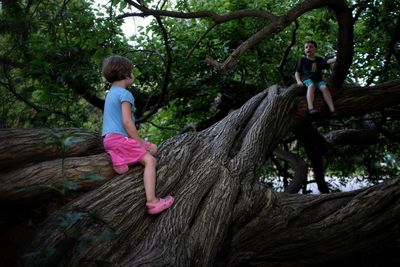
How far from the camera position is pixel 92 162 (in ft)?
10.1

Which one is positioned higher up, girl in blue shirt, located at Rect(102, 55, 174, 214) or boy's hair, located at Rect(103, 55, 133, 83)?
boy's hair, located at Rect(103, 55, 133, 83)

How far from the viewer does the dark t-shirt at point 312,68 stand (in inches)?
207

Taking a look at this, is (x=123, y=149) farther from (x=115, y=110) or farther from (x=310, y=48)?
(x=310, y=48)

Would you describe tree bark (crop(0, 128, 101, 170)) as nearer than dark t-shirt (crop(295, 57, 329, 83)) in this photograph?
Yes

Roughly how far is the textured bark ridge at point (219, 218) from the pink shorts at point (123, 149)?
110mm

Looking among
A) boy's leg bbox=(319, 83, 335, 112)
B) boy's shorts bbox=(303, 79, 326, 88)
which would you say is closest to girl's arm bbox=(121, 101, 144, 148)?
boy's shorts bbox=(303, 79, 326, 88)

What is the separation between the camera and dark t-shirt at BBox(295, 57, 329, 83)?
5.25m

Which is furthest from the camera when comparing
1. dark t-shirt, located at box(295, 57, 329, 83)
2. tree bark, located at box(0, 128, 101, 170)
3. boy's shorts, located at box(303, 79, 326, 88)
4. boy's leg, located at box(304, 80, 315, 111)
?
dark t-shirt, located at box(295, 57, 329, 83)

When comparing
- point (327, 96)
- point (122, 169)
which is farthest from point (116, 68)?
point (327, 96)

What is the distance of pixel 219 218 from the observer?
119 inches

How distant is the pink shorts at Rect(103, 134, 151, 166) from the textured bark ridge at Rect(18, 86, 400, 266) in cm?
11

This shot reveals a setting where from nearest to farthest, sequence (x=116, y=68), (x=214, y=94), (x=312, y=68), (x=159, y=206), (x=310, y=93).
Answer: (x=159, y=206) → (x=116, y=68) → (x=310, y=93) → (x=312, y=68) → (x=214, y=94)

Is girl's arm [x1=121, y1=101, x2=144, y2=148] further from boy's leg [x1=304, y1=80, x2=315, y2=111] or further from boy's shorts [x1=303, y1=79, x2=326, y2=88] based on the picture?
boy's shorts [x1=303, y1=79, x2=326, y2=88]

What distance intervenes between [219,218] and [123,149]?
852 mm
